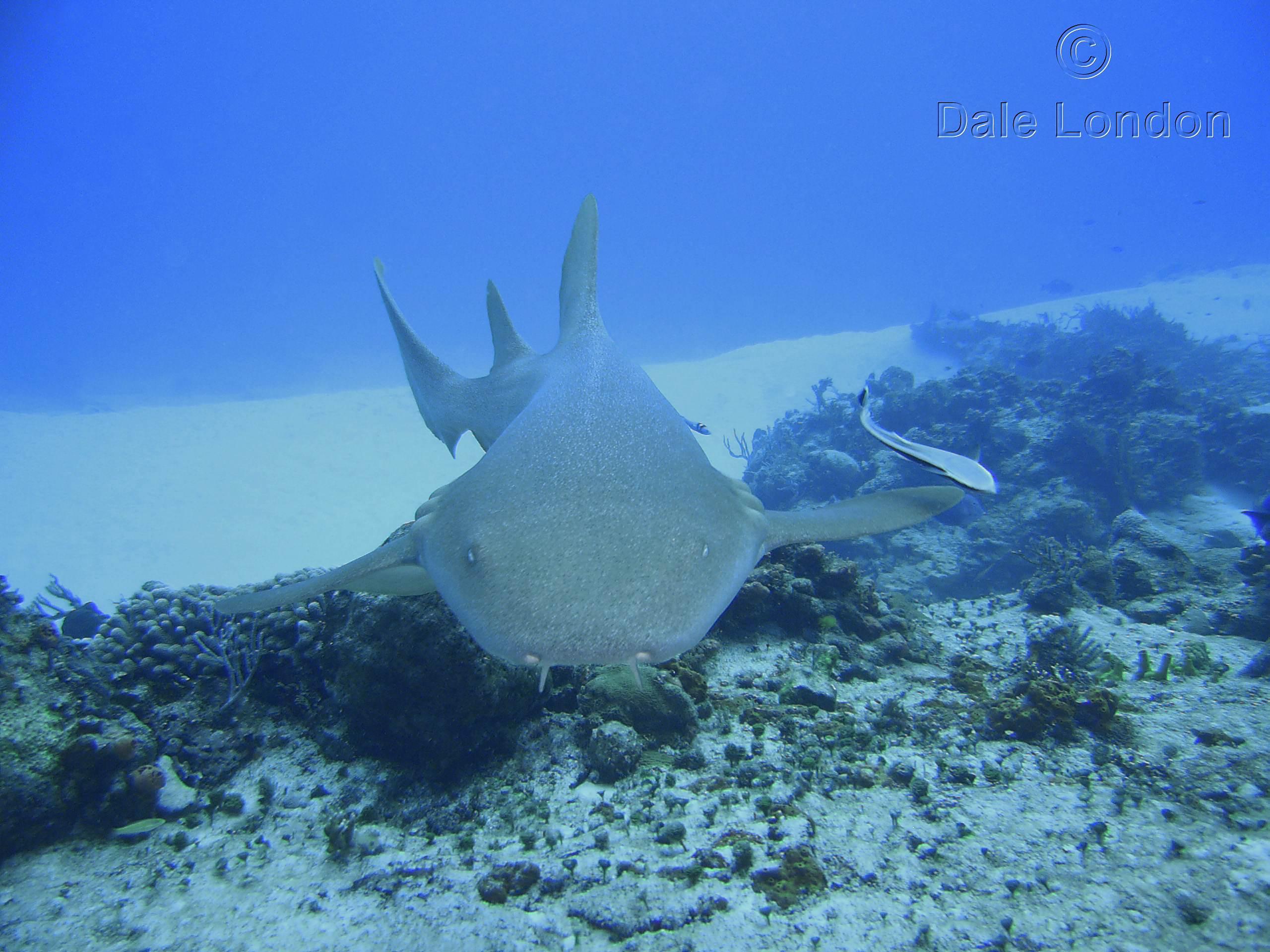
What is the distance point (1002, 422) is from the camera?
12.2 m

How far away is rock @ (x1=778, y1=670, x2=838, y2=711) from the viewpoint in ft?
11.3

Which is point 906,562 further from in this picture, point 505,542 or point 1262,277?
point 1262,277

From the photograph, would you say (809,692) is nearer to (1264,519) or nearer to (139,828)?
(139,828)

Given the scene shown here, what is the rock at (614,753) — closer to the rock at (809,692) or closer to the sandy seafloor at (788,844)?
the sandy seafloor at (788,844)

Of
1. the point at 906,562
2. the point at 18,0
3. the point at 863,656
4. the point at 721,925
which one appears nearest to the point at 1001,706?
the point at 863,656

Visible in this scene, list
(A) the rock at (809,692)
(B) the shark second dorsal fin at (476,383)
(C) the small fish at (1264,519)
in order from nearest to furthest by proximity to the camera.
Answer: (A) the rock at (809,692), (B) the shark second dorsal fin at (476,383), (C) the small fish at (1264,519)

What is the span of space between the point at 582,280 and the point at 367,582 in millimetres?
2861

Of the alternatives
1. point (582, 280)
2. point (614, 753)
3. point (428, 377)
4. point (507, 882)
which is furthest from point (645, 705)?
point (428, 377)

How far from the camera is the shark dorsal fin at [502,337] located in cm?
466

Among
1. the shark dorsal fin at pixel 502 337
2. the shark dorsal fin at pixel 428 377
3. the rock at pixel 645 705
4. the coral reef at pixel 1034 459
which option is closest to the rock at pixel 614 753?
the rock at pixel 645 705

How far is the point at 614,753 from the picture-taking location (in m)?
2.72

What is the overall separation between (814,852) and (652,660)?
1383 millimetres

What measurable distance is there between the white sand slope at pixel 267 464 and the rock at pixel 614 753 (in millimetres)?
14902

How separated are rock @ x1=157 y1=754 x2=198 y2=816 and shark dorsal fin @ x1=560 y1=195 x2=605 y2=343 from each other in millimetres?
3701
